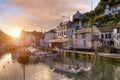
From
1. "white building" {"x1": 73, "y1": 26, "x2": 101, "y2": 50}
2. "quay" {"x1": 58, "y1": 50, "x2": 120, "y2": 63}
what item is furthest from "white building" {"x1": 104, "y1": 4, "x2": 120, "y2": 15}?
"quay" {"x1": 58, "y1": 50, "x2": 120, "y2": 63}

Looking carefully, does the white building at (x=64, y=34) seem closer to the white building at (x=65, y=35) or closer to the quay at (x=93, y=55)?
the white building at (x=65, y=35)

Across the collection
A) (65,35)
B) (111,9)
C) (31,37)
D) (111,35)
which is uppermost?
(111,9)

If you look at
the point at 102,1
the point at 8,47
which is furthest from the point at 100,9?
the point at 8,47

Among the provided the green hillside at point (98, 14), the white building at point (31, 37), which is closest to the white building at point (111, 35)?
the green hillside at point (98, 14)

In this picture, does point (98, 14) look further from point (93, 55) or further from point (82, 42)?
point (93, 55)

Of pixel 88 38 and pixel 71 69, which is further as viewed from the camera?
pixel 88 38

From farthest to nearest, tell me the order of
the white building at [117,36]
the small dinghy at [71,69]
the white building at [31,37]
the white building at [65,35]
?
the white building at [31,37] < the white building at [65,35] < the white building at [117,36] < the small dinghy at [71,69]

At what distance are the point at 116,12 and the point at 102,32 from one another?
25465 millimetres

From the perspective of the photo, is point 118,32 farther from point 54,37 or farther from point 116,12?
point 54,37

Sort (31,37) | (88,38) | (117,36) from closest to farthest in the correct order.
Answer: (117,36)
(88,38)
(31,37)

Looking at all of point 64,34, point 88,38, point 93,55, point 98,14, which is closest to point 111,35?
point 88,38

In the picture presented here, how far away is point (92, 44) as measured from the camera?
6100cm

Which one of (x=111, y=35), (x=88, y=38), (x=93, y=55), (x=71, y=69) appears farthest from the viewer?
(x=88, y=38)

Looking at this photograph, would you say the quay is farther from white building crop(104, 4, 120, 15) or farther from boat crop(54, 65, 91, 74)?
white building crop(104, 4, 120, 15)
